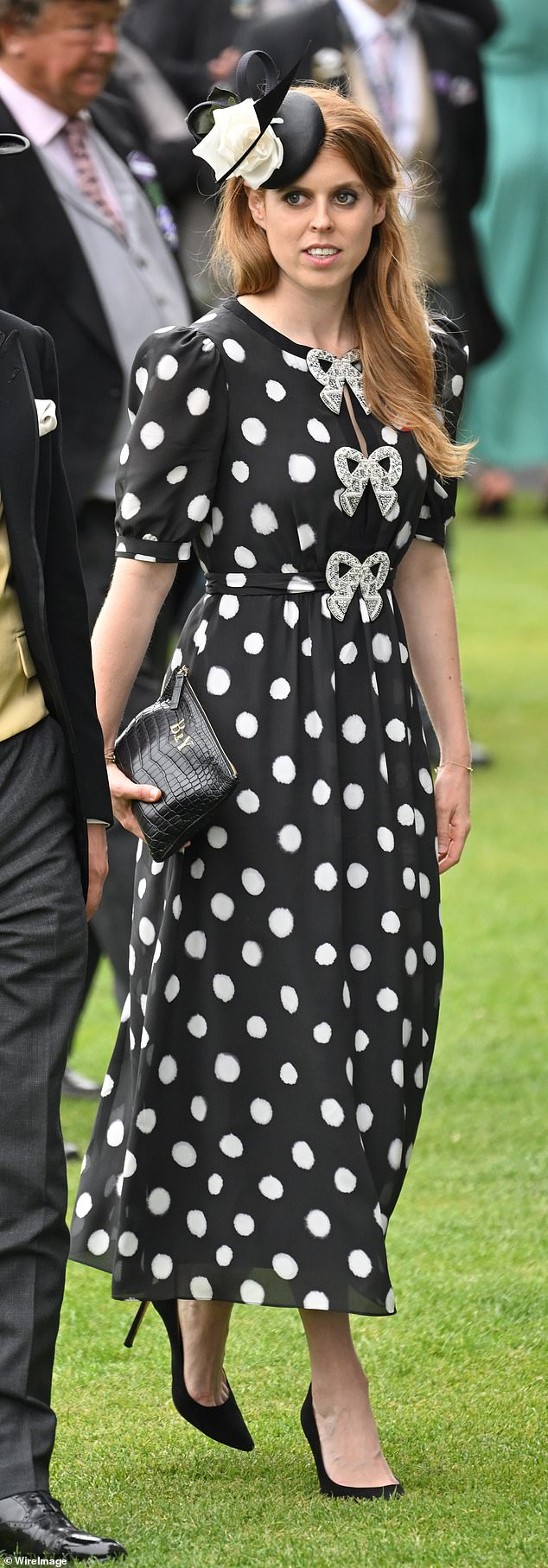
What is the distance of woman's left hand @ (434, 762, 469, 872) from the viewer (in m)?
4.11

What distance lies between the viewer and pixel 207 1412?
13.0 feet

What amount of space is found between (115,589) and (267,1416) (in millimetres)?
1426

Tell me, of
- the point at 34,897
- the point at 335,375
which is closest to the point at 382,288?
the point at 335,375

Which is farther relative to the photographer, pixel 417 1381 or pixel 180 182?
pixel 180 182

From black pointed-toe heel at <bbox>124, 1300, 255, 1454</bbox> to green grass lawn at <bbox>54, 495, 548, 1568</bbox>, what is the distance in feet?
0.12

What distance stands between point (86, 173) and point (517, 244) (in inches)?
281

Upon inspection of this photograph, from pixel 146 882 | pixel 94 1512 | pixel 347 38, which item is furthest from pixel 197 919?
pixel 347 38

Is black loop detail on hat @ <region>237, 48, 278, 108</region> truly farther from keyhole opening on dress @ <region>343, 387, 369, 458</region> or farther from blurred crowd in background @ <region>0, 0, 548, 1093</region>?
keyhole opening on dress @ <region>343, 387, 369, 458</region>

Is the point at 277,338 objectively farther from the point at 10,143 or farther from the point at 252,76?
the point at 10,143

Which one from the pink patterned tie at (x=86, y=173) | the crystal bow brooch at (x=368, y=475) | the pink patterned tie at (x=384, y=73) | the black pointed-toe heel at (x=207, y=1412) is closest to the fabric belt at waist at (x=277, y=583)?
the crystal bow brooch at (x=368, y=475)

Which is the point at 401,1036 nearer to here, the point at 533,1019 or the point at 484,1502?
the point at 484,1502

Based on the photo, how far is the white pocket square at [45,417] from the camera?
3.47 m

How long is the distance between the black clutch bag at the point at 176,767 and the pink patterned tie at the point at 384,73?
5.68 metres

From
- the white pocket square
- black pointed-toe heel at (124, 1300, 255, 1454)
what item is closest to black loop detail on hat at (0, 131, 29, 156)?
the white pocket square
